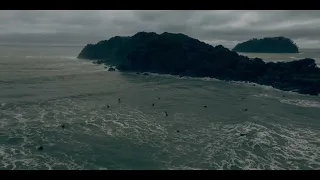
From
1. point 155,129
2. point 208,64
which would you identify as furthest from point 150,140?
point 208,64

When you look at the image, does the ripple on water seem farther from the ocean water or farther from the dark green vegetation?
the dark green vegetation

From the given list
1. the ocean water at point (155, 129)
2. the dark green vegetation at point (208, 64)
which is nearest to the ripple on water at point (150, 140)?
the ocean water at point (155, 129)

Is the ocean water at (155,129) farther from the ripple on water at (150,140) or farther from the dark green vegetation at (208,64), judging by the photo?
the dark green vegetation at (208,64)

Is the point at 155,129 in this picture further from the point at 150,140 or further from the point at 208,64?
the point at 208,64

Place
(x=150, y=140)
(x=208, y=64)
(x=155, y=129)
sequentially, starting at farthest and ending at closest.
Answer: (x=208, y=64) < (x=155, y=129) < (x=150, y=140)

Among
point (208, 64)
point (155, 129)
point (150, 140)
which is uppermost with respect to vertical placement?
point (208, 64)

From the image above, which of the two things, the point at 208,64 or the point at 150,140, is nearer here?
the point at 150,140

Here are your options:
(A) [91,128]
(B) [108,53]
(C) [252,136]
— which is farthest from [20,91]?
(B) [108,53]
